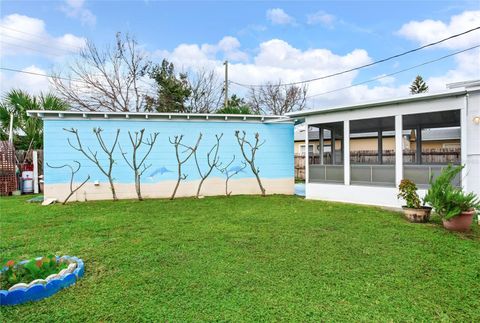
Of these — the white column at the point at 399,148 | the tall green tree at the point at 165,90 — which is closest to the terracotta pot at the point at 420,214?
the white column at the point at 399,148

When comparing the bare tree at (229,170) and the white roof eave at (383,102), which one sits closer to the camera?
the white roof eave at (383,102)

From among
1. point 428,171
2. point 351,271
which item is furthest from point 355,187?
point 351,271

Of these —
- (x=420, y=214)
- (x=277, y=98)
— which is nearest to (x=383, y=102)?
(x=420, y=214)

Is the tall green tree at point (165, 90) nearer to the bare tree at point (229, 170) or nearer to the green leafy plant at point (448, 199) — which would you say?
the bare tree at point (229, 170)

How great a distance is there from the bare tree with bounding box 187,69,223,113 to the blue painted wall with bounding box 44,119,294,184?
12800 mm

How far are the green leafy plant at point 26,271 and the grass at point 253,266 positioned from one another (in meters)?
0.36

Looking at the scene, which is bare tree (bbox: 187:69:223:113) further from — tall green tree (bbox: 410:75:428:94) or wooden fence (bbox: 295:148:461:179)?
tall green tree (bbox: 410:75:428:94)

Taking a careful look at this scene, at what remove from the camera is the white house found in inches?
262

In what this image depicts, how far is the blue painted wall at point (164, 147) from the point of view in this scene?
29.9ft

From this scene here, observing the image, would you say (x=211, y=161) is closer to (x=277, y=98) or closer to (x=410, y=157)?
(x=410, y=157)

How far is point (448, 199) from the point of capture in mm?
5492

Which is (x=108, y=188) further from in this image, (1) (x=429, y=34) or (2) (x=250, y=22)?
(1) (x=429, y=34)

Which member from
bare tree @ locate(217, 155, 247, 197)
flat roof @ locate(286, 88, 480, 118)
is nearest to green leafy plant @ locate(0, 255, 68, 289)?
bare tree @ locate(217, 155, 247, 197)

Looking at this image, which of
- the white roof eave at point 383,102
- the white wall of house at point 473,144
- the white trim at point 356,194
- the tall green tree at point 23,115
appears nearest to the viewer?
the white wall of house at point 473,144
